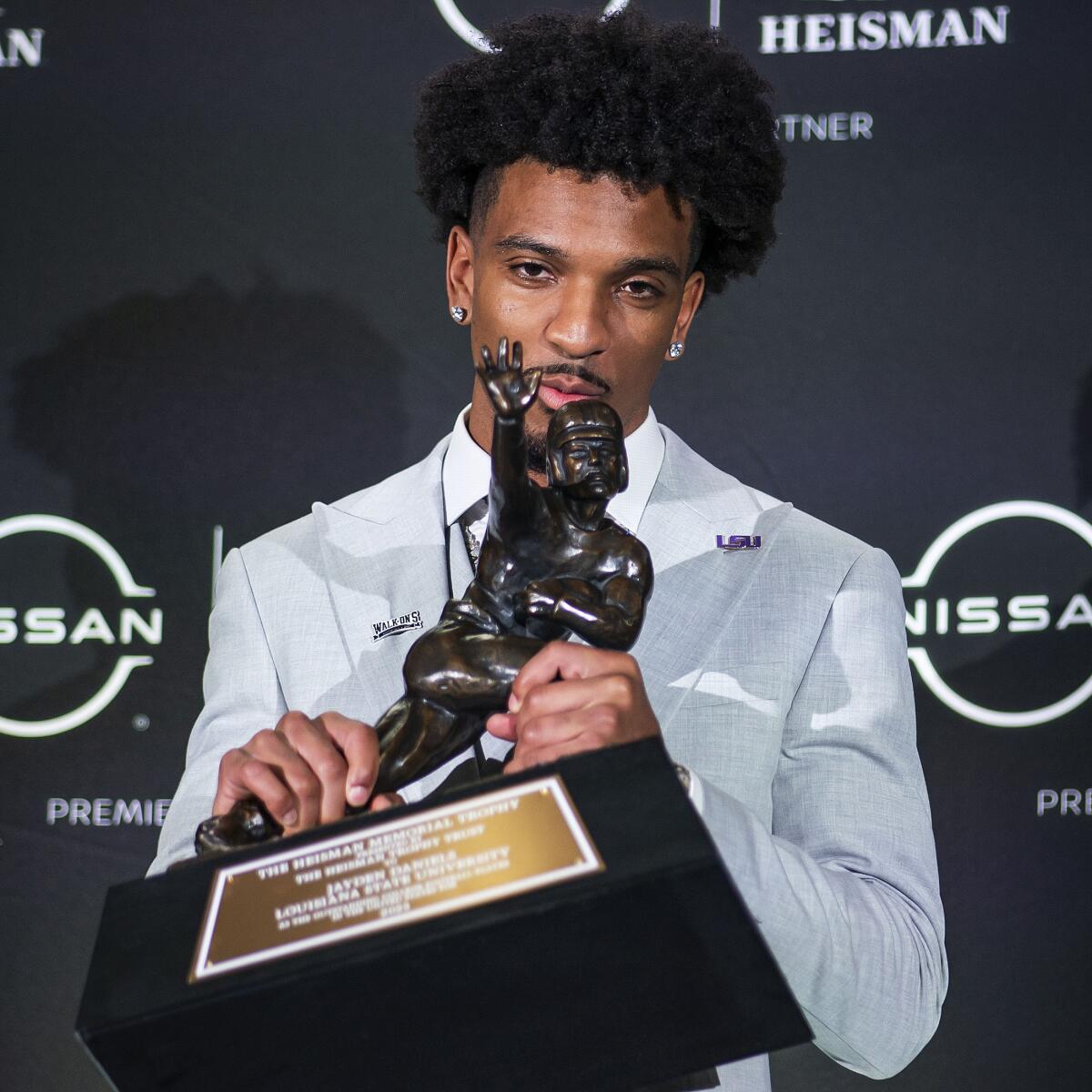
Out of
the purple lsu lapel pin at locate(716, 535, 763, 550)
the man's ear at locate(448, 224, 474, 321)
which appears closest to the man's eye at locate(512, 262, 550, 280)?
the man's ear at locate(448, 224, 474, 321)

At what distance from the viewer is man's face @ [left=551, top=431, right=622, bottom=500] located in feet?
3.71

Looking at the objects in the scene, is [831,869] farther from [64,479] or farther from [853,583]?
[64,479]

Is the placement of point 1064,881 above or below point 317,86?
below

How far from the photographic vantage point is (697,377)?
243cm

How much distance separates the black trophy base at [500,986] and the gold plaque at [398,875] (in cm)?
1

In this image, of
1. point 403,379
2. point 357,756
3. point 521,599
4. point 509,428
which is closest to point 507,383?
point 509,428

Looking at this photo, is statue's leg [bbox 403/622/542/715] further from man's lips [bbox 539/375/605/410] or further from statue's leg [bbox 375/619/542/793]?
man's lips [bbox 539/375/605/410]

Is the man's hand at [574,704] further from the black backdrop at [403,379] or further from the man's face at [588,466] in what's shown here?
the black backdrop at [403,379]

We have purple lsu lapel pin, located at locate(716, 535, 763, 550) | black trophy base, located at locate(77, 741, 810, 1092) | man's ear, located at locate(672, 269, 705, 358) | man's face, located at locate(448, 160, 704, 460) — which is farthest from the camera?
man's ear, located at locate(672, 269, 705, 358)

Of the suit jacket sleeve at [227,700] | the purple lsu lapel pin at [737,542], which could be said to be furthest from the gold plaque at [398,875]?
the purple lsu lapel pin at [737,542]

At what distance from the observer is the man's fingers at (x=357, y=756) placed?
1.12 metres

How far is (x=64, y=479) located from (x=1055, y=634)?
1.69 meters

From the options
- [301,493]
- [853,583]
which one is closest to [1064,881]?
[853,583]

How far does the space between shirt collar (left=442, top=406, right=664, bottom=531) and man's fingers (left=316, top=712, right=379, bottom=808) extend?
0.58 meters
